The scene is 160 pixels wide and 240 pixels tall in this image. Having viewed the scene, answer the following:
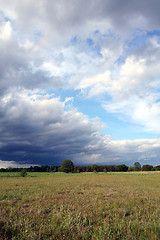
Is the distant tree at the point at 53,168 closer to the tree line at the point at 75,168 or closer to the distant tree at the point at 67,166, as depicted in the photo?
the tree line at the point at 75,168

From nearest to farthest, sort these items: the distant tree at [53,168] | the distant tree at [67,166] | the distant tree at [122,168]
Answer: the distant tree at [67,166]
the distant tree at [53,168]
the distant tree at [122,168]

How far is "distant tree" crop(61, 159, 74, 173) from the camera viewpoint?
130 meters

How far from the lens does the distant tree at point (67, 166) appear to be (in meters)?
130

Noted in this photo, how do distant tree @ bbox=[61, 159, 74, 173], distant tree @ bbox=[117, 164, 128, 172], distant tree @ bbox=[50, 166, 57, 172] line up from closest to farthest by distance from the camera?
1. distant tree @ bbox=[61, 159, 74, 173]
2. distant tree @ bbox=[50, 166, 57, 172]
3. distant tree @ bbox=[117, 164, 128, 172]

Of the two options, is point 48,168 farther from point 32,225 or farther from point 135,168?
point 32,225

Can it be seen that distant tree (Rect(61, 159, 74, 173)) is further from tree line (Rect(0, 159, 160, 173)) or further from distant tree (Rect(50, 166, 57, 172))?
distant tree (Rect(50, 166, 57, 172))

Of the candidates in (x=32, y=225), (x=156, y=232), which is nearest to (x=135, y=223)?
(x=156, y=232)

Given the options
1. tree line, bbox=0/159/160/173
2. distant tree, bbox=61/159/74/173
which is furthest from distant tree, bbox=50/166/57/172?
distant tree, bbox=61/159/74/173

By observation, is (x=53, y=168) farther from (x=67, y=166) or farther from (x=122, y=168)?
(x=122, y=168)

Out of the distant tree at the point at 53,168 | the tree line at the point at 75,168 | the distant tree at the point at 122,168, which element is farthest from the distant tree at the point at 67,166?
the distant tree at the point at 122,168

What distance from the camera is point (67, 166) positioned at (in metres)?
134

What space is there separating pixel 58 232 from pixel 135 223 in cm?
314

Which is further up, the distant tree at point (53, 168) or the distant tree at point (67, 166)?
the distant tree at point (67, 166)

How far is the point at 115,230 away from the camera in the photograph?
5699mm
